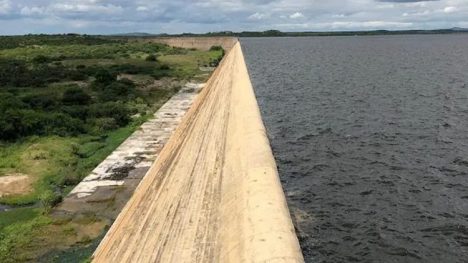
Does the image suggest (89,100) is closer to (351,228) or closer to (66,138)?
(66,138)

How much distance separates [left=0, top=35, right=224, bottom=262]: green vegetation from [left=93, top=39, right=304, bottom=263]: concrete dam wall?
7.44 feet

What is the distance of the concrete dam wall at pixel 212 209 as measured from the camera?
1297 centimetres

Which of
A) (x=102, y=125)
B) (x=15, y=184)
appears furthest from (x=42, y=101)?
(x=15, y=184)

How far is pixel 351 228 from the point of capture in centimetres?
2081

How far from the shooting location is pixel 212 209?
17766 mm

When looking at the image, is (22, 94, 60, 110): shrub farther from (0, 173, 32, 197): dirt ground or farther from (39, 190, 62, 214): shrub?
(39, 190, 62, 214): shrub

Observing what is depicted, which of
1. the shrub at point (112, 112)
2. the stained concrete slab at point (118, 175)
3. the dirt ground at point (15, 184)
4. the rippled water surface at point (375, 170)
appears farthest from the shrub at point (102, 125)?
the rippled water surface at point (375, 170)

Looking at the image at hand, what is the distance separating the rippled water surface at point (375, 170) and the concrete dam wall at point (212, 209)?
395 centimetres

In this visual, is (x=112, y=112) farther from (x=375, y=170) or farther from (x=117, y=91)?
(x=375, y=170)

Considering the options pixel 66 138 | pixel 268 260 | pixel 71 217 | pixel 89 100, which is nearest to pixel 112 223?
pixel 71 217

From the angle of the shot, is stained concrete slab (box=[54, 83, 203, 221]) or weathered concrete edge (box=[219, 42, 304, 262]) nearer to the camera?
weathered concrete edge (box=[219, 42, 304, 262])

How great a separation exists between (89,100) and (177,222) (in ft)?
109

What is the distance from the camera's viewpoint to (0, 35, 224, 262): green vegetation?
19.0m

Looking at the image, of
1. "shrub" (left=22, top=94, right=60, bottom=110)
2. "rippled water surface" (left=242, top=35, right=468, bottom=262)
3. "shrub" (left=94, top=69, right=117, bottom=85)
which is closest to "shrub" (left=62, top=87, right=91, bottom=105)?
"shrub" (left=22, top=94, right=60, bottom=110)
